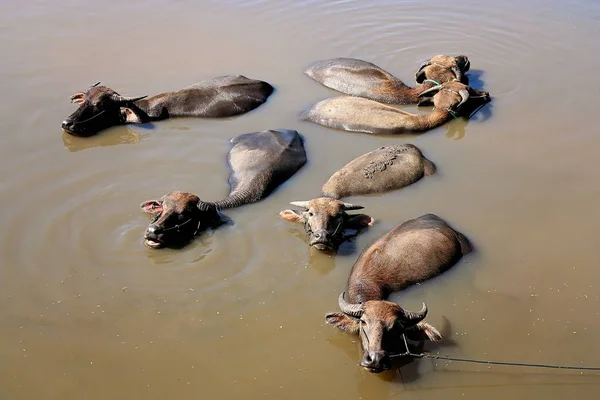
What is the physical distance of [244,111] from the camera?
830 cm

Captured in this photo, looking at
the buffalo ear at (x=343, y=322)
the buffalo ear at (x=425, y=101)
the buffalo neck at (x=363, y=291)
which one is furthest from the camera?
the buffalo ear at (x=425, y=101)

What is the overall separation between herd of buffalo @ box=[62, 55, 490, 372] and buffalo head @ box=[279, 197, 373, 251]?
1cm

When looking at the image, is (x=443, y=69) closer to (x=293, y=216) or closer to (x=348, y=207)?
(x=348, y=207)

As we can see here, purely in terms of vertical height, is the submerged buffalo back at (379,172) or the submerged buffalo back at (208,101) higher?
the submerged buffalo back at (208,101)

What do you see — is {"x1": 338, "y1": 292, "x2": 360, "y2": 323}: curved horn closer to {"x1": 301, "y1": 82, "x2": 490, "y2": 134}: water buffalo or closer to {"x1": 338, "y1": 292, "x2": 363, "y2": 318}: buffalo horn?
{"x1": 338, "y1": 292, "x2": 363, "y2": 318}: buffalo horn

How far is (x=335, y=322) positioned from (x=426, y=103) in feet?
15.3

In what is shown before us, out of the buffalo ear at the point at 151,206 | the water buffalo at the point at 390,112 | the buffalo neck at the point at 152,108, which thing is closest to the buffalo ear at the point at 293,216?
the buffalo ear at the point at 151,206

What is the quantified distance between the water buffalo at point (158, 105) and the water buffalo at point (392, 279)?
326 cm

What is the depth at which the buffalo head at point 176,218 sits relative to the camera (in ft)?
19.1

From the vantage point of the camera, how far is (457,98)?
8.34 metres

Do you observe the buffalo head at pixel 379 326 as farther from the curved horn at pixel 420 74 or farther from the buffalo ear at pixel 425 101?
the curved horn at pixel 420 74

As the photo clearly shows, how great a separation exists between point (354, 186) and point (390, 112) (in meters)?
1.75

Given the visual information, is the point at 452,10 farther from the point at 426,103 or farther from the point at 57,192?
the point at 57,192

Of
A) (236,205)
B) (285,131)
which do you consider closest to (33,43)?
(285,131)
